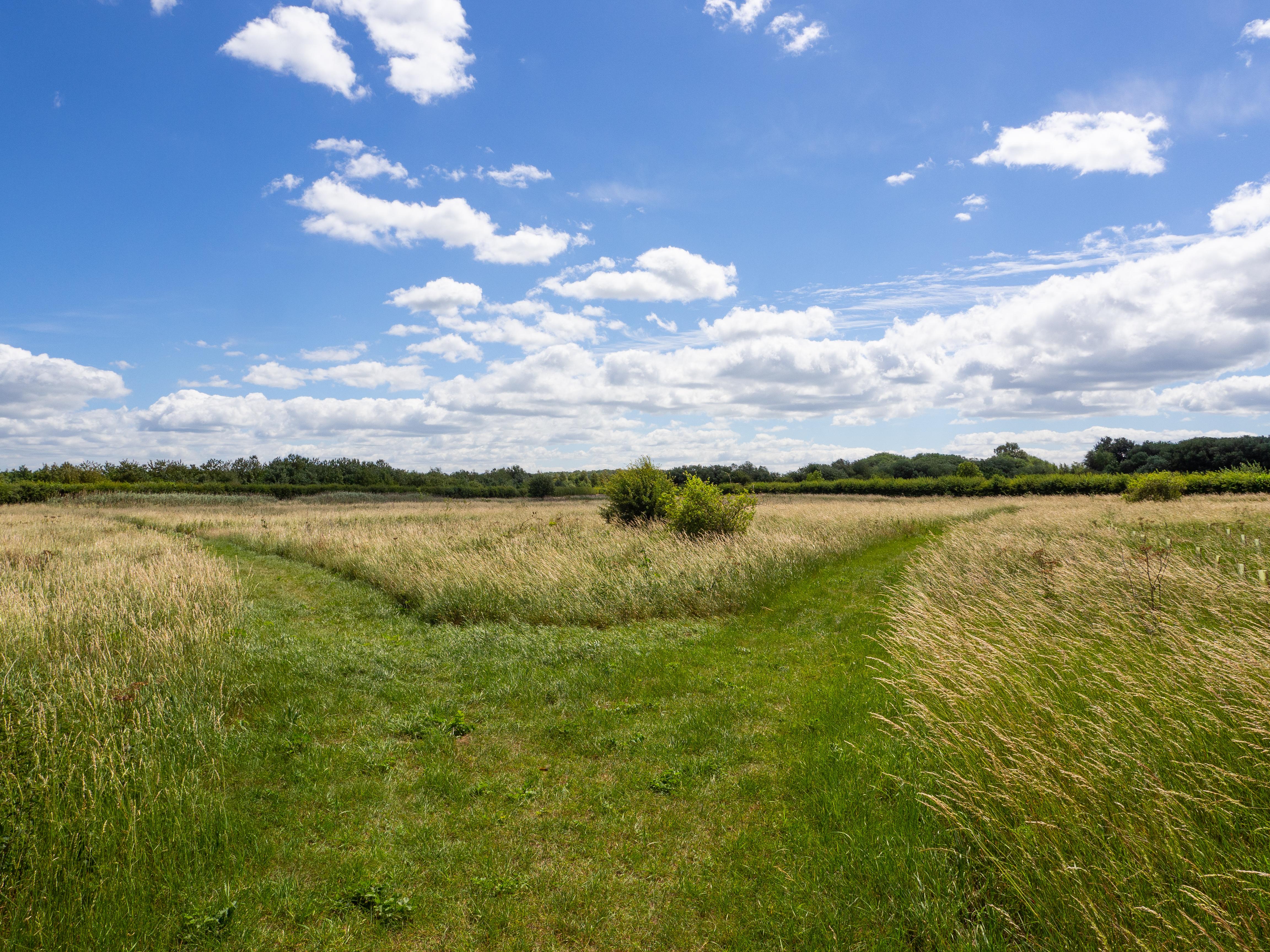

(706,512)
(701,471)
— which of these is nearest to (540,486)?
(701,471)

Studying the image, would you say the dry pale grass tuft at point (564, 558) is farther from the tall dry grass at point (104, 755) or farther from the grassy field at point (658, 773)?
the tall dry grass at point (104, 755)

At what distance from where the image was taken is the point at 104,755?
482cm

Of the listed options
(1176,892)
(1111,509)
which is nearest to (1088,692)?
(1176,892)

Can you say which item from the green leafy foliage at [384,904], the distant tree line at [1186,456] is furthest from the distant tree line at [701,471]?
the green leafy foliage at [384,904]

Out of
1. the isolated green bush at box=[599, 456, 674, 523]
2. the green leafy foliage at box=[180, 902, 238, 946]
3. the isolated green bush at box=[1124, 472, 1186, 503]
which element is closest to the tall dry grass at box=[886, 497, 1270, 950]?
the green leafy foliage at box=[180, 902, 238, 946]

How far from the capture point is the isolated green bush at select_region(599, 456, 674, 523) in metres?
21.2

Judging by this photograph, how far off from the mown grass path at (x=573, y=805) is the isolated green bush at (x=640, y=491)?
38.9 ft

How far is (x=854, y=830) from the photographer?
4297 mm

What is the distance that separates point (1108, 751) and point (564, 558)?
11395 mm

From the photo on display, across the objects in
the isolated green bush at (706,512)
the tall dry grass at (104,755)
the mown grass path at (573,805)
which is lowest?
the mown grass path at (573,805)

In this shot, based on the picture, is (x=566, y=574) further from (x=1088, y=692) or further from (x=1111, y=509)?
(x=1111, y=509)

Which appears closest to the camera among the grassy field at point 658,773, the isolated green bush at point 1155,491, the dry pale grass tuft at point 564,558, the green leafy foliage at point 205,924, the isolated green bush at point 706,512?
the grassy field at point 658,773

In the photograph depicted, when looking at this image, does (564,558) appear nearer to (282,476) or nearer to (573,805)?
(573,805)

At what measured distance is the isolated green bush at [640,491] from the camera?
2119 cm
